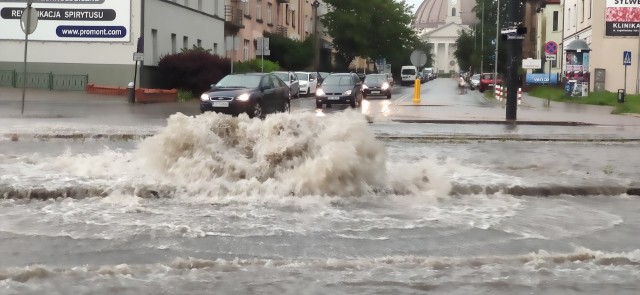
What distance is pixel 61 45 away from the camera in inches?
1567

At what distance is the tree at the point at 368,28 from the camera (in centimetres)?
9231

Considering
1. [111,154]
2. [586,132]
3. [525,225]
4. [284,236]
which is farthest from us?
[586,132]

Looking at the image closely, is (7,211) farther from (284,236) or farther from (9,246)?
(284,236)

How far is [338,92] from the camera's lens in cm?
3531

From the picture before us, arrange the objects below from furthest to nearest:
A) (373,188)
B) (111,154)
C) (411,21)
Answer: (411,21)
(111,154)
(373,188)

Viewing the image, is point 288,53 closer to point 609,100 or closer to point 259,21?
point 259,21

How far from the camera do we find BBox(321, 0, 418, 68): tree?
92.3 meters

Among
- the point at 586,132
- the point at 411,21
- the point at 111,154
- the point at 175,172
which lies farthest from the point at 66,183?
the point at 411,21

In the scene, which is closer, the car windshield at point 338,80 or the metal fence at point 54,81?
the car windshield at point 338,80

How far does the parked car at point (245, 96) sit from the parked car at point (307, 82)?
A: 929 inches

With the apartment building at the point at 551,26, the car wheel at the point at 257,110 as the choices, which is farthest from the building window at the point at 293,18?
the car wheel at the point at 257,110

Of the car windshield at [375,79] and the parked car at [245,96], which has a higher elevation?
the car windshield at [375,79]

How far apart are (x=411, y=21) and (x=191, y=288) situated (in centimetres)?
9833

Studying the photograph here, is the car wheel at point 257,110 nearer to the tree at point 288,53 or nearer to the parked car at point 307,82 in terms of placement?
the parked car at point 307,82
